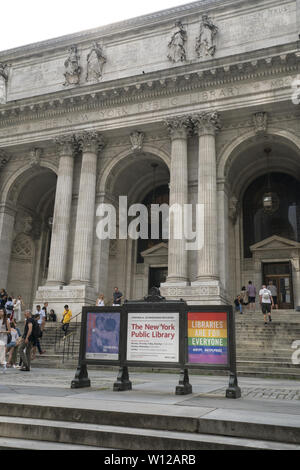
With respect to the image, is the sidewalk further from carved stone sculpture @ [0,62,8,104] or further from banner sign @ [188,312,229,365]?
carved stone sculpture @ [0,62,8,104]

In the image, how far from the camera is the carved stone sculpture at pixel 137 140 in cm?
2397

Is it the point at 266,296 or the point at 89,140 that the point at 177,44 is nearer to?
the point at 89,140

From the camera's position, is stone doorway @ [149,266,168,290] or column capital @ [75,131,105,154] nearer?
column capital @ [75,131,105,154]

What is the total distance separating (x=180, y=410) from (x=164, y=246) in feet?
71.7

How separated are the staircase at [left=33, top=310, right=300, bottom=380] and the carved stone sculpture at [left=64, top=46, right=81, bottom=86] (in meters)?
15.7

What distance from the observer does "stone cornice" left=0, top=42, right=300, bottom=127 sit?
67.2 feet

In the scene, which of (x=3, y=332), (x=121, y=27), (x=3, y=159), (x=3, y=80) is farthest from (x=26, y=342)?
(x=3, y=80)

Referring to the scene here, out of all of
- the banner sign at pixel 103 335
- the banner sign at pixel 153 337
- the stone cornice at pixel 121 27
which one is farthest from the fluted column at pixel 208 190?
the banner sign at pixel 153 337

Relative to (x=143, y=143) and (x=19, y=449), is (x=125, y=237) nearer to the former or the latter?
(x=143, y=143)

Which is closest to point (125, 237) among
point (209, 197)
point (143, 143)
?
point (143, 143)

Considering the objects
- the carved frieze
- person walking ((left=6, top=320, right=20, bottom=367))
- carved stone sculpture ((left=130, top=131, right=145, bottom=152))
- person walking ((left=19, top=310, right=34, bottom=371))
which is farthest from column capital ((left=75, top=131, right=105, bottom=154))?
person walking ((left=19, top=310, right=34, bottom=371))

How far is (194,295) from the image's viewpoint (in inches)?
771

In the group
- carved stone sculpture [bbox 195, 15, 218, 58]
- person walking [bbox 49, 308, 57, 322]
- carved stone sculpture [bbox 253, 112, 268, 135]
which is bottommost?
person walking [bbox 49, 308, 57, 322]

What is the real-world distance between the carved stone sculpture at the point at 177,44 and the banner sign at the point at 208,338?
780 inches
